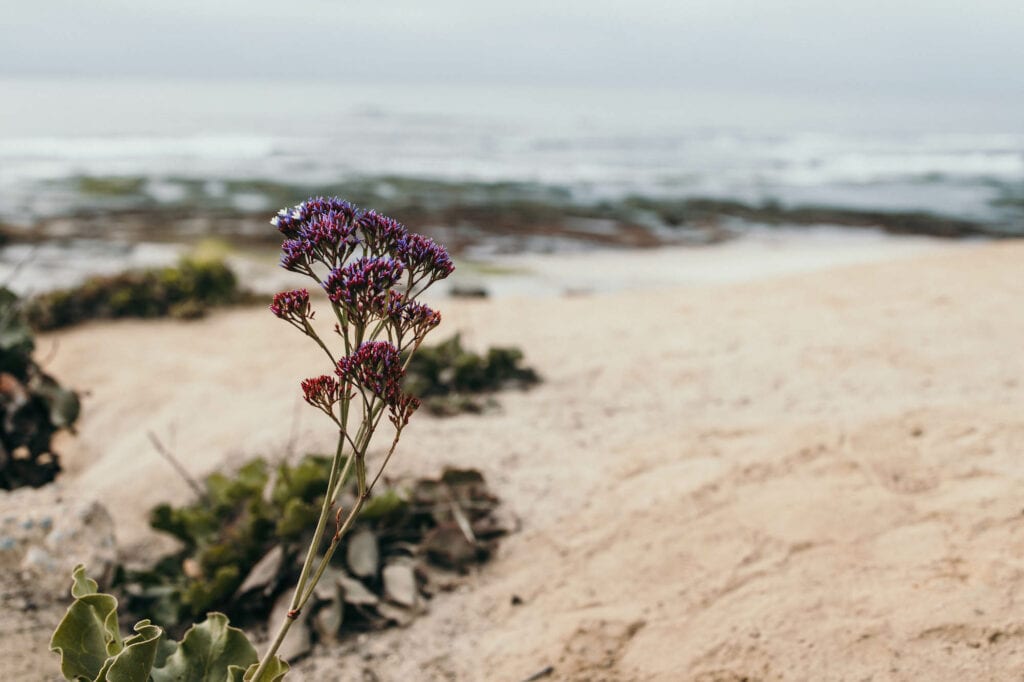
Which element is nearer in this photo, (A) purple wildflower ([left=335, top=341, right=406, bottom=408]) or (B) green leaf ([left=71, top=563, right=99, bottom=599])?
(A) purple wildflower ([left=335, top=341, right=406, bottom=408])

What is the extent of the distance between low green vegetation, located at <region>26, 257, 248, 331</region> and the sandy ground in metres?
0.68

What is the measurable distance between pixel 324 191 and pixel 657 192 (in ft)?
30.9

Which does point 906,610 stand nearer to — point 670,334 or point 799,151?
point 670,334

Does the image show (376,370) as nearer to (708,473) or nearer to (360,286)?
(360,286)

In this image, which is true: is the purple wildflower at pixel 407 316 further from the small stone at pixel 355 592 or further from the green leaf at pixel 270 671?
the small stone at pixel 355 592

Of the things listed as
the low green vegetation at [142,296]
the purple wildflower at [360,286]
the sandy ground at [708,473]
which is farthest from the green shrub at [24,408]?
the low green vegetation at [142,296]

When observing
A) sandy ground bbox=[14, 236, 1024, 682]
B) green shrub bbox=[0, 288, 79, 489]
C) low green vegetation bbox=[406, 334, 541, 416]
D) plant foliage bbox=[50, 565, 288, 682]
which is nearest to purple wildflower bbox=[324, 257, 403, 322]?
plant foliage bbox=[50, 565, 288, 682]

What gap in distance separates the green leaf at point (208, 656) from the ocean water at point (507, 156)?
17.4 m

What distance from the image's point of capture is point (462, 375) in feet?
19.2

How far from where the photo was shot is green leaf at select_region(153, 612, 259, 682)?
94.3 inches

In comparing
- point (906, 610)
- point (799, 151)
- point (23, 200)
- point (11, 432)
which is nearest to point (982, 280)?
point (906, 610)

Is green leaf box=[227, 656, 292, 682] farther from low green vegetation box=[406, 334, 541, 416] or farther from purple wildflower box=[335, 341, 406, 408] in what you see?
low green vegetation box=[406, 334, 541, 416]

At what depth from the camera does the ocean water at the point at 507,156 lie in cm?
2317

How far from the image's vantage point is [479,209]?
20.1m
